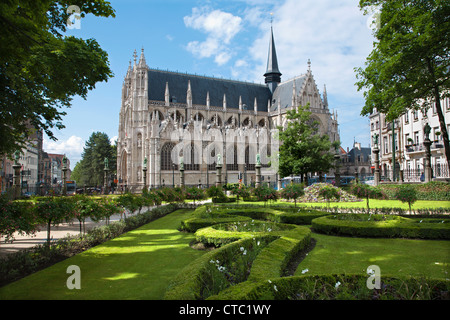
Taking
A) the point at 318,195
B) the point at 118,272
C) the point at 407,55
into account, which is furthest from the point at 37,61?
the point at 318,195

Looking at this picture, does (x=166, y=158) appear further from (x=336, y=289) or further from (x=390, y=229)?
(x=336, y=289)

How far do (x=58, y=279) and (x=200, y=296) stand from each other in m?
3.22

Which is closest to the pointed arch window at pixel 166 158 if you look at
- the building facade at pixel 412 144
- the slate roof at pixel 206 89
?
the slate roof at pixel 206 89

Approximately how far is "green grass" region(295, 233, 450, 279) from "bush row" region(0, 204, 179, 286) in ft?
18.2

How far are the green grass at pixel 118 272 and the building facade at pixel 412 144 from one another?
2583 cm

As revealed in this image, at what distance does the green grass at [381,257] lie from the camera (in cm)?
559

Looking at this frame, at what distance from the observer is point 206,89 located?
183ft

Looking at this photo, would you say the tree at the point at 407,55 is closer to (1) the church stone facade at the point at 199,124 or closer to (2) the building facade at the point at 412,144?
(2) the building facade at the point at 412,144

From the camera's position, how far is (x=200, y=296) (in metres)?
4.09

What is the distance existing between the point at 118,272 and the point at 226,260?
2.23 meters

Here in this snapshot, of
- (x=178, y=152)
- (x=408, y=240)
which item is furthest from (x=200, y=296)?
(x=178, y=152)

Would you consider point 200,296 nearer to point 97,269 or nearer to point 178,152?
point 97,269

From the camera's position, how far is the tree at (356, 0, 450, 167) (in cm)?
1420
